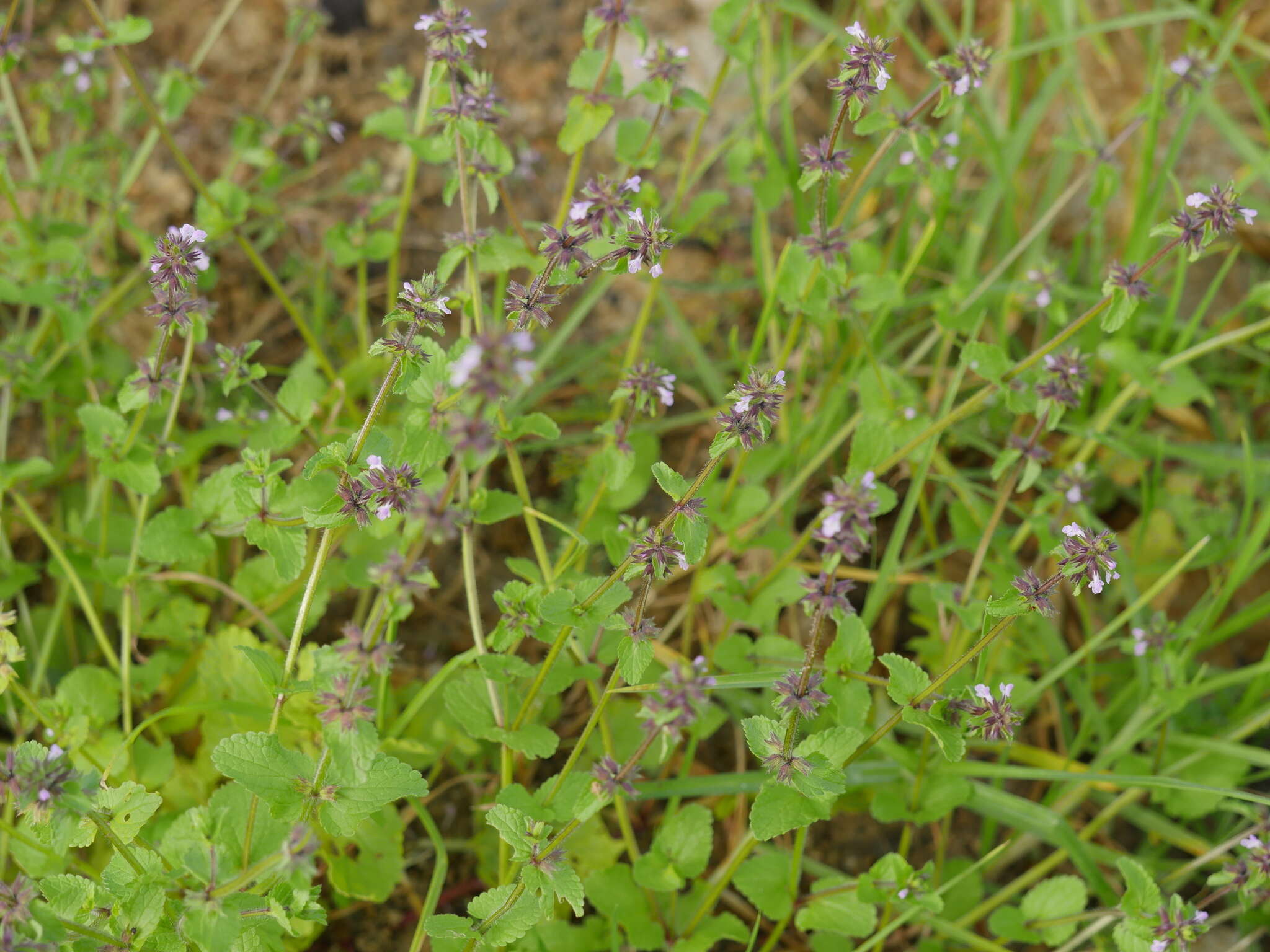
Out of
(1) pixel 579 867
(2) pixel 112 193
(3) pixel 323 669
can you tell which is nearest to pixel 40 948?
(3) pixel 323 669

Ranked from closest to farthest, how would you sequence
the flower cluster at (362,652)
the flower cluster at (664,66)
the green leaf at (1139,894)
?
the flower cluster at (362,652) < the green leaf at (1139,894) < the flower cluster at (664,66)

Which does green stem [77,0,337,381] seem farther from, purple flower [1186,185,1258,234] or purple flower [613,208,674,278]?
purple flower [1186,185,1258,234]

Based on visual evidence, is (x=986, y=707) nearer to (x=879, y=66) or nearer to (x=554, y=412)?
(x=879, y=66)

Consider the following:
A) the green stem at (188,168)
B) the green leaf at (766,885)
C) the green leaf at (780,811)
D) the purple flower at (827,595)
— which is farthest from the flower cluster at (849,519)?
the green stem at (188,168)

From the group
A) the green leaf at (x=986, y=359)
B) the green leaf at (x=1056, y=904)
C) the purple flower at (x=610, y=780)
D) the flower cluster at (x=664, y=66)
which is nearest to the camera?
the purple flower at (x=610, y=780)

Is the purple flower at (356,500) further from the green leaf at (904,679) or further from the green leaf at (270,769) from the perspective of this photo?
the green leaf at (904,679)

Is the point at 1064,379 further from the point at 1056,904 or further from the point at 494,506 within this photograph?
the point at 494,506
